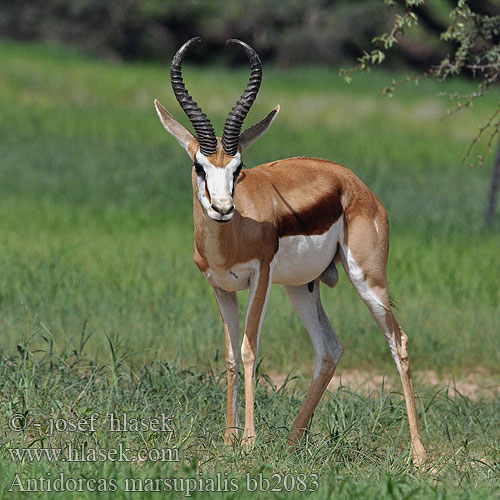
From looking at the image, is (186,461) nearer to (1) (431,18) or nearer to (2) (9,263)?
(2) (9,263)

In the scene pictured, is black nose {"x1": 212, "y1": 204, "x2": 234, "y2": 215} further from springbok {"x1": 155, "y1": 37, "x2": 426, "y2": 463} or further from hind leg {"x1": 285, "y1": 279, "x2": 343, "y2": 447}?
Result: hind leg {"x1": 285, "y1": 279, "x2": 343, "y2": 447}

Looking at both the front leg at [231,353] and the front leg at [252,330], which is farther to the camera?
the front leg at [231,353]

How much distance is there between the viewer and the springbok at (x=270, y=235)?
5484 millimetres

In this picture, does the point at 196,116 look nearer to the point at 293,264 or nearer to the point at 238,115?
the point at 238,115

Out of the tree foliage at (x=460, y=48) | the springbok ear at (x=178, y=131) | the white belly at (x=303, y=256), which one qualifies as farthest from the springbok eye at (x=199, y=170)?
the tree foliage at (x=460, y=48)

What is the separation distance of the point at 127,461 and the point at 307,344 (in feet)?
13.4

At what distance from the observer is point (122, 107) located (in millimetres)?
26656

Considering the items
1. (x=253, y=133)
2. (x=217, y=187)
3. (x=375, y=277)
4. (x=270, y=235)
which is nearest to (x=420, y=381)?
(x=375, y=277)

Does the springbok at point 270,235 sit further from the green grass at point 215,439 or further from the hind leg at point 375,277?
the green grass at point 215,439

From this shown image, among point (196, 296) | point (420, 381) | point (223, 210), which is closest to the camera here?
point (223, 210)

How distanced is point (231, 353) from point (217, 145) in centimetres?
129

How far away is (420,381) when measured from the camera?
334 inches

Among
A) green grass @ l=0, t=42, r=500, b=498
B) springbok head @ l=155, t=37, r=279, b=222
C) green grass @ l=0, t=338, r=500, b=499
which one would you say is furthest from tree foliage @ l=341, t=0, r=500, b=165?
green grass @ l=0, t=338, r=500, b=499

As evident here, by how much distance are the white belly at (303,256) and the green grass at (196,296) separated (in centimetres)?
87
